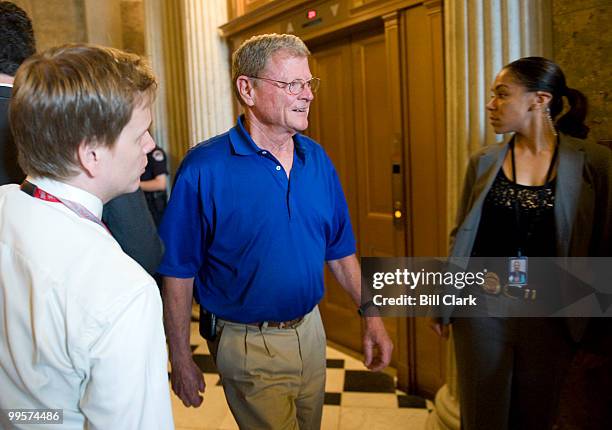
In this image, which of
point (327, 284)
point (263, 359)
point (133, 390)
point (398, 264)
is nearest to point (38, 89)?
point (133, 390)

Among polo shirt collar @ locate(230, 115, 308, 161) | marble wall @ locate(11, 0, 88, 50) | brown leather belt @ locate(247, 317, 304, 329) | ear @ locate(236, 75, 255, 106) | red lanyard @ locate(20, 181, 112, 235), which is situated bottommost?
brown leather belt @ locate(247, 317, 304, 329)

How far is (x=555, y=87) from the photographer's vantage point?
1.79m

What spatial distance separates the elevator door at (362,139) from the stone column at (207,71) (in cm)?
64

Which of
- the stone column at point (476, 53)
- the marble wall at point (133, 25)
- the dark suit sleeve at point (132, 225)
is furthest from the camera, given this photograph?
the marble wall at point (133, 25)

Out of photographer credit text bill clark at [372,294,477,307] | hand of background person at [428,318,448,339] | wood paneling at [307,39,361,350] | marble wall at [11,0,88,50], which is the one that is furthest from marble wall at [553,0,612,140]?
marble wall at [11,0,88,50]

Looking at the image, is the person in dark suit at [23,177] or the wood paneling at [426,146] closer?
the person in dark suit at [23,177]

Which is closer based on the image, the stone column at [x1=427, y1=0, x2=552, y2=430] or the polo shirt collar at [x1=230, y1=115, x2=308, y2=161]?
the polo shirt collar at [x1=230, y1=115, x2=308, y2=161]

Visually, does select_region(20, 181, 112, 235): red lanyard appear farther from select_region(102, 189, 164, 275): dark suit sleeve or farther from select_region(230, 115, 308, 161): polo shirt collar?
select_region(230, 115, 308, 161): polo shirt collar

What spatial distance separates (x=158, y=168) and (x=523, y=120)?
253 cm

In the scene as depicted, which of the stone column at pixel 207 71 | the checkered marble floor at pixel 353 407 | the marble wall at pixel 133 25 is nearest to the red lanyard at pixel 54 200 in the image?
the checkered marble floor at pixel 353 407

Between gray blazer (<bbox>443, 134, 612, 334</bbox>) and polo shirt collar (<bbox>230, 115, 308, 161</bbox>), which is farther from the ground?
polo shirt collar (<bbox>230, 115, 308, 161</bbox>)

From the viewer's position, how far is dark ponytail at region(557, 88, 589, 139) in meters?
1.84

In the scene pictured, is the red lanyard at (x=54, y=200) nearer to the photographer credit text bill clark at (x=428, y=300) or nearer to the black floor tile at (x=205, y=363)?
the photographer credit text bill clark at (x=428, y=300)

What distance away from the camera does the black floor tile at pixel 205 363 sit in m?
3.65
